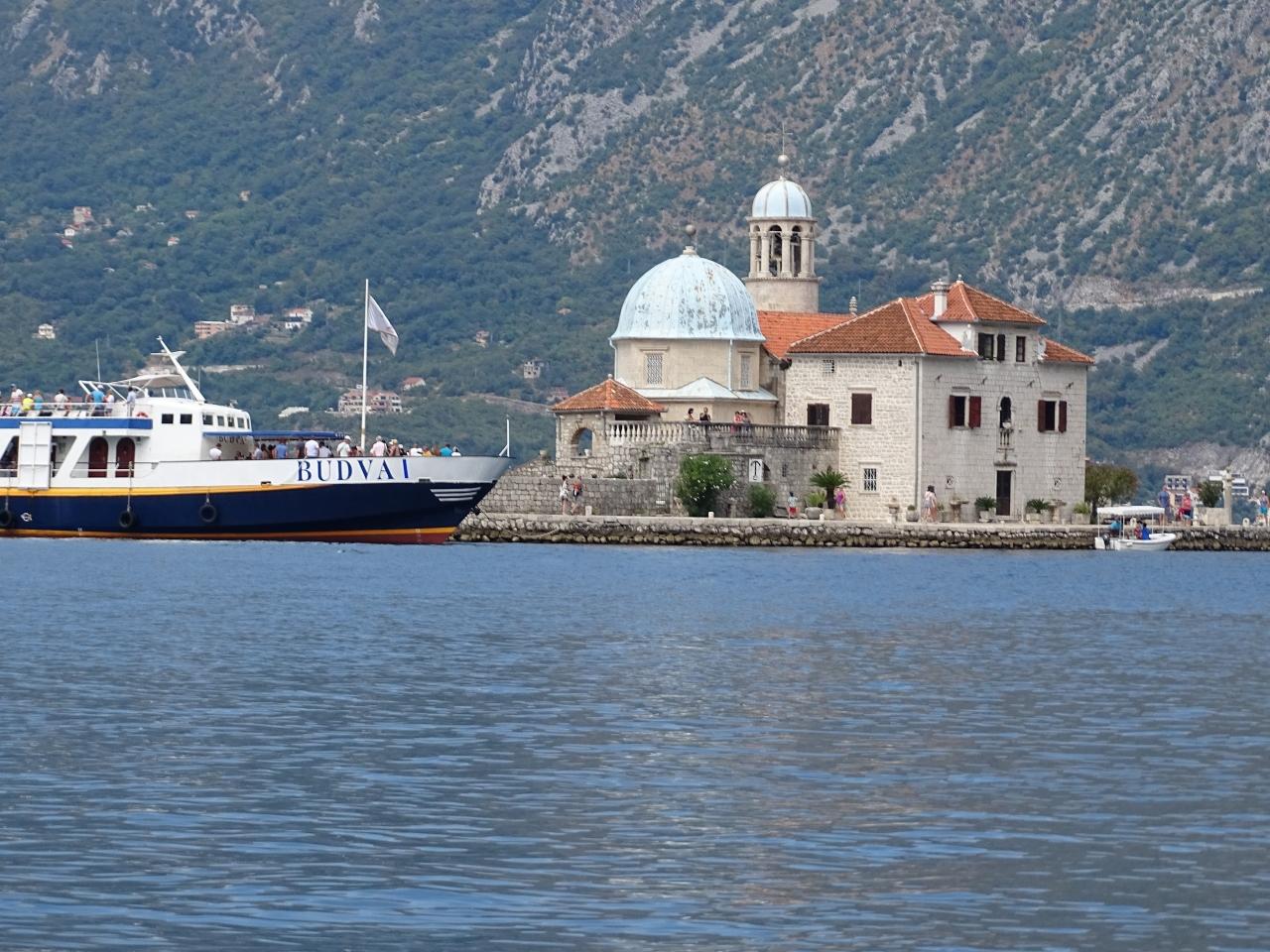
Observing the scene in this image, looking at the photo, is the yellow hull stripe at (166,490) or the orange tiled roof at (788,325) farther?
the orange tiled roof at (788,325)

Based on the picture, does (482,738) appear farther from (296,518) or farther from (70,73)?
(70,73)

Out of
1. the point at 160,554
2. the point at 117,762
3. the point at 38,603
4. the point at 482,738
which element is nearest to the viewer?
the point at 117,762

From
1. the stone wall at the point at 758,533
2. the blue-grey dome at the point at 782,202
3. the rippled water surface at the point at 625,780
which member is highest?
the blue-grey dome at the point at 782,202

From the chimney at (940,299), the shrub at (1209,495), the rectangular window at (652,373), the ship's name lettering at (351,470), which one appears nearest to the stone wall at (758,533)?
the chimney at (940,299)

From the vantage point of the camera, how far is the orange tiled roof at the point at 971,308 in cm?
9456

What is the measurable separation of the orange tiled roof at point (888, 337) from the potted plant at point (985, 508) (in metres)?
4.34

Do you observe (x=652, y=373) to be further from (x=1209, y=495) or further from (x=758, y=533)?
(x=1209, y=495)

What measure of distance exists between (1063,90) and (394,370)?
1500 inches

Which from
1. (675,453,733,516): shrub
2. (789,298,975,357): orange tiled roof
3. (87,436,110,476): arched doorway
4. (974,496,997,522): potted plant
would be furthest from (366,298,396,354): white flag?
(974,496,997,522): potted plant

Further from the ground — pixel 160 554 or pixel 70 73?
pixel 70 73

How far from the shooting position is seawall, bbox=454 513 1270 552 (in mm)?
88750

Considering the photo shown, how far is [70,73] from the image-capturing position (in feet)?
621

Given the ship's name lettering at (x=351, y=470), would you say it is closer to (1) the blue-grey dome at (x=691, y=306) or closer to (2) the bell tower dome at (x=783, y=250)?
(1) the blue-grey dome at (x=691, y=306)

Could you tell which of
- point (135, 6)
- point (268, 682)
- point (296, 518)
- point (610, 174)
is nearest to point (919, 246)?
point (610, 174)
